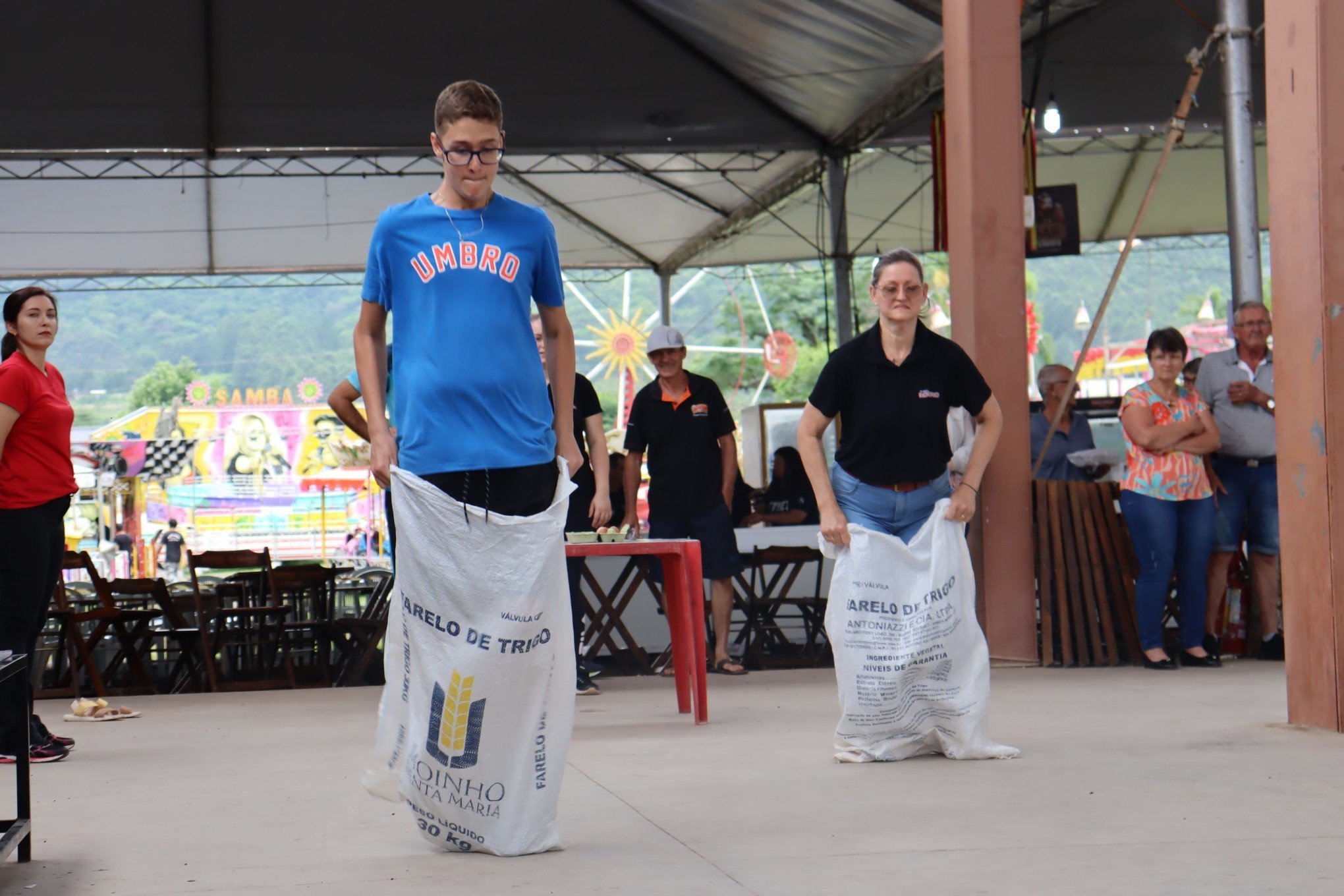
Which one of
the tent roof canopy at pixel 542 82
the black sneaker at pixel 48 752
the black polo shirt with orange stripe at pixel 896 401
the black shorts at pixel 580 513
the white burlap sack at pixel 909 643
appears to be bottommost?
the black sneaker at pixel 48 752

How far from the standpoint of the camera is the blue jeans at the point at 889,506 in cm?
452

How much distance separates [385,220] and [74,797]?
2.23 meters

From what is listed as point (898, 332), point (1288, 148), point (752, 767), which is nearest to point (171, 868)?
point (752, 767)

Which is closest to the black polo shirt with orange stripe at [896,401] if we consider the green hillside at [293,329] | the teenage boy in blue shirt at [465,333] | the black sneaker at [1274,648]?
the teenage boy in blue shirt at [465,333]

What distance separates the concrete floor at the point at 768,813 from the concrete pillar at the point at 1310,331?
296mm

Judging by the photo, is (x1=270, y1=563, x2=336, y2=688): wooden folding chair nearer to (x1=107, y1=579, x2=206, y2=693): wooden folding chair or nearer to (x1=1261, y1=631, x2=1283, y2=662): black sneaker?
(x1=107, y1=579, x2=206, y2=693): wooden folding chair

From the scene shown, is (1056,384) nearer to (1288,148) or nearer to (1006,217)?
Result: (1006,217)

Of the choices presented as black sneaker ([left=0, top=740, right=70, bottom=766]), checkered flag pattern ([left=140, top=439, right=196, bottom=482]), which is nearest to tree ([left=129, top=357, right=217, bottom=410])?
checkered flag pattern ([left=140, top=439, right=196, bottom=482])

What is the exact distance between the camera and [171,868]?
3178 millimetres

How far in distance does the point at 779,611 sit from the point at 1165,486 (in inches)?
128

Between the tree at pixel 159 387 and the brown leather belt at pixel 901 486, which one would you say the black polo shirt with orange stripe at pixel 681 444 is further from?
the tree at pixel 159 387

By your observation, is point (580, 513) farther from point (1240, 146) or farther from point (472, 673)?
point (1240, 146)

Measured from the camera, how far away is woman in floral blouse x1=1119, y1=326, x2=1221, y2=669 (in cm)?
707

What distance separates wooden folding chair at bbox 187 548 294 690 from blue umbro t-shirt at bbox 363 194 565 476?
17.6 feet
